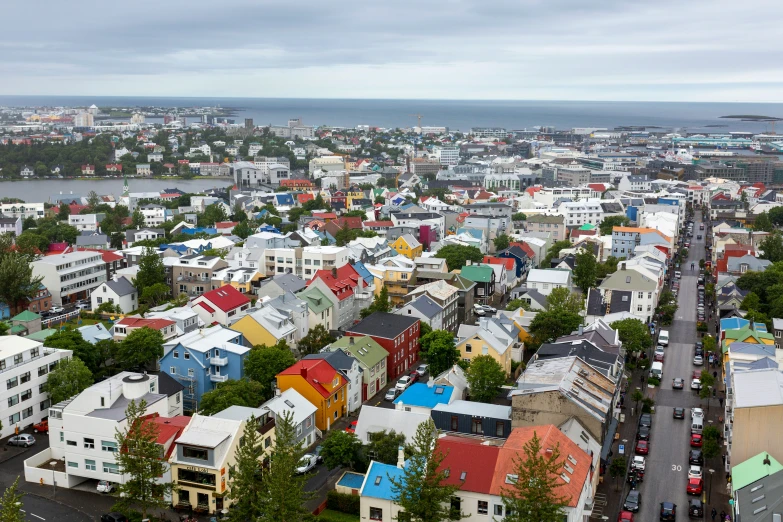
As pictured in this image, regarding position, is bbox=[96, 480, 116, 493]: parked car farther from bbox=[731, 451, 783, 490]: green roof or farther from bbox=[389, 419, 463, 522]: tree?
bbox=[731, 451, 783, 490]: green roof

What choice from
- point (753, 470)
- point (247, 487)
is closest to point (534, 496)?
point (247, 487)

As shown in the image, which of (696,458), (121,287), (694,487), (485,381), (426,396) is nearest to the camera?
(694,487)

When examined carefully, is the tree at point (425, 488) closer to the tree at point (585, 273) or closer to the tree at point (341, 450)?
the tree at point (341, 450)

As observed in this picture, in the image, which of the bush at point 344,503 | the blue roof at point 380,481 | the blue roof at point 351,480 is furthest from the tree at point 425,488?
the blue roof at point 351,480

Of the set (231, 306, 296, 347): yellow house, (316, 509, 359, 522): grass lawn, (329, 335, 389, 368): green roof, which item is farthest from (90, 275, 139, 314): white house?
(316, 509, 359, 522): grass lawn

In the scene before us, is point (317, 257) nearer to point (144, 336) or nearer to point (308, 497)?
point (144, 336)

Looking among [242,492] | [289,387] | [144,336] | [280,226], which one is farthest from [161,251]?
[242,492]

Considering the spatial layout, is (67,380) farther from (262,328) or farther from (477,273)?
(477,273)
